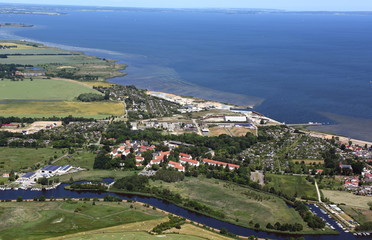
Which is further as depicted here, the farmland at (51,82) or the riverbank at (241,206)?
the farmland at (51,82)

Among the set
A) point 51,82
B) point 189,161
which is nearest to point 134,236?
point 189,161

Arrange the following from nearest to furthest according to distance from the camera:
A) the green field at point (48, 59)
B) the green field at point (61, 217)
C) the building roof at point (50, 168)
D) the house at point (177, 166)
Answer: the green field at point (61, 217) → the building roof at point (50, 168) → the house at point (177, 166) → the green field at point (48, 59)

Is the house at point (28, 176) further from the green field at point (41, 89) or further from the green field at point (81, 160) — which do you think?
the green field at point (41, 89)

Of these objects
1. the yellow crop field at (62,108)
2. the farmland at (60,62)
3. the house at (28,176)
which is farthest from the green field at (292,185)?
the farmland at (60,62)

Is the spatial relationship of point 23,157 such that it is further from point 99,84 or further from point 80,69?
point 80,69

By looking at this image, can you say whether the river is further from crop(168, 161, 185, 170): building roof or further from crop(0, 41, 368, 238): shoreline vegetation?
crop(168, 161, 185, 170): building roof

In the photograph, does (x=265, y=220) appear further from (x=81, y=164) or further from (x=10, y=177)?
(x=10, y=177)

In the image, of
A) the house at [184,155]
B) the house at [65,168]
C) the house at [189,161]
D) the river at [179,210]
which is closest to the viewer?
the river at [179,210]
